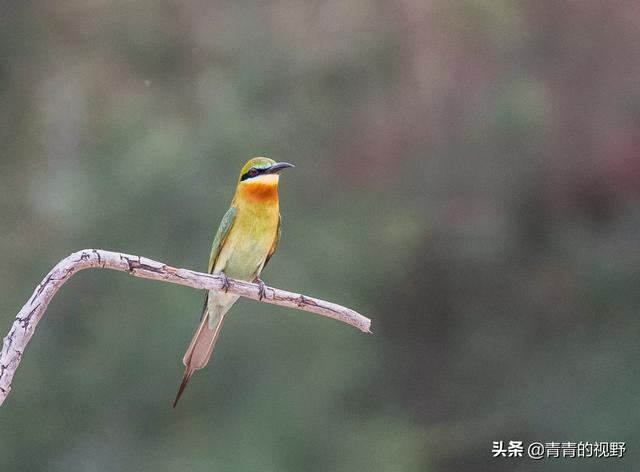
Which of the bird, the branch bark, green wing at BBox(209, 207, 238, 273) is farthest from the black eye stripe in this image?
the branch bark

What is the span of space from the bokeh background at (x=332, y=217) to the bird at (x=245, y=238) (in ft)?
6.91

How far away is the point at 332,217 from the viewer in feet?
19.1

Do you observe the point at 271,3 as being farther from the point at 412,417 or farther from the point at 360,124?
the point at 412,417

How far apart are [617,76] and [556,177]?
67cm

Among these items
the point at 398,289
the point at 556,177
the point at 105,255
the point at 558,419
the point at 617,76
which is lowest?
the point at 105,255

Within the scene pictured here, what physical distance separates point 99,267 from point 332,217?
3.64 meters

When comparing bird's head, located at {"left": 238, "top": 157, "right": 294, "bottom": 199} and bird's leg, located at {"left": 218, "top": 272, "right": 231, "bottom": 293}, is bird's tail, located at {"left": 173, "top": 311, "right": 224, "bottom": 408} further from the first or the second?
bird's head, located at {"left": 238, "top": 157, "right": 294, "bottom": 199}

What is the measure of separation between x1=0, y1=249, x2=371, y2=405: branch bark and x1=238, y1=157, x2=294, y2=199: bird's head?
12.8 inches

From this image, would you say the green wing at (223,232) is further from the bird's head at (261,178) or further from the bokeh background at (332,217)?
the bokeh background at (332,217)

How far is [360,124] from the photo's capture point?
5.96 m

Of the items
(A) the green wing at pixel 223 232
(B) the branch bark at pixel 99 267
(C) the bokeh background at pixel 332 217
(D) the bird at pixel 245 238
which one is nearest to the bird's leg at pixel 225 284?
(B) the branch bark at pixel 99 267

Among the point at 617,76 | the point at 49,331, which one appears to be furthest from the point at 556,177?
the point at 49,331

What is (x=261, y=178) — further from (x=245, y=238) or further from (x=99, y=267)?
(x=99, y=267)

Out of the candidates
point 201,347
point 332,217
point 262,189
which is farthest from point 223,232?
point 332,217
